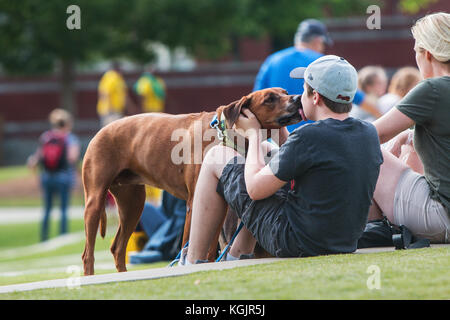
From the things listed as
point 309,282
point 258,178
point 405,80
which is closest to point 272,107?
point 258,178

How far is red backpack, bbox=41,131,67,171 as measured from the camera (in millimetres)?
13695

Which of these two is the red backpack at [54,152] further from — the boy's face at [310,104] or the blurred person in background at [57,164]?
the boy's face at [310,104]

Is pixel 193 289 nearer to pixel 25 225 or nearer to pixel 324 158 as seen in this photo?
pixel 324 158

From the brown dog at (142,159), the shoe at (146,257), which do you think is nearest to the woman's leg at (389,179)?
the brown dog at (142,159)

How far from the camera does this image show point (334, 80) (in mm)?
4520

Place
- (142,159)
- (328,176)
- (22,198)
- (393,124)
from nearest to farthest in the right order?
(328,176) < (393,124) < (142,159) < (22,198)

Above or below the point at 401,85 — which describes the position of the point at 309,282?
below

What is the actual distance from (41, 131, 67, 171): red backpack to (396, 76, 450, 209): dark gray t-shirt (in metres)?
9.62

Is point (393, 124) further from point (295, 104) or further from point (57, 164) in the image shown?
point (57, 164)

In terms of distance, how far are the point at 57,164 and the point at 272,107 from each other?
29.8 feet

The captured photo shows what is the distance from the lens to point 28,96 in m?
29.6

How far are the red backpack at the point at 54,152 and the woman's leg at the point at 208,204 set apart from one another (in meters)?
9.05

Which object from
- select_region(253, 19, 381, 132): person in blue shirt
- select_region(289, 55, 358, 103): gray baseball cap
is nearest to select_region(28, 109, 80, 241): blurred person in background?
select_region(253, 19, 381, 132): person in blue shirt

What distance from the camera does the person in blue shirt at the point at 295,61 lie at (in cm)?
742
